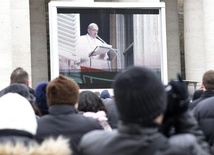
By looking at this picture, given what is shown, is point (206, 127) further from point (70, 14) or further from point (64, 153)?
point (70, 14)

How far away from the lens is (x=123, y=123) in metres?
3.53

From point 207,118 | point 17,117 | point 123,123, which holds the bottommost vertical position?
point 207,118

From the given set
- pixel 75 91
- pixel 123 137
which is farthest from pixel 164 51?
pixel 123 137

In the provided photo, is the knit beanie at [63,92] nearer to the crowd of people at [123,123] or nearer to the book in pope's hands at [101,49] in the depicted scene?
the crowd of people at [123,123]

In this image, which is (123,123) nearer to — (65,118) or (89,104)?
(65,118)

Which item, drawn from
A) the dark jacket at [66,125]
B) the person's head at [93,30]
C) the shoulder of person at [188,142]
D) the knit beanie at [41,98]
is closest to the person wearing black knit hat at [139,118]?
the shoulder of person at [188,142]

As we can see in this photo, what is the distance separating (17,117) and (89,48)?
22.2 metres

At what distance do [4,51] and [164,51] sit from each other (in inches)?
275

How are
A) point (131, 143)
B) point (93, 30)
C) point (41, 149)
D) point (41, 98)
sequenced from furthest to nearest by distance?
1. point (93, 30)
2. point (41, 98)
3. point (41, 149)
4. point (131, 143)

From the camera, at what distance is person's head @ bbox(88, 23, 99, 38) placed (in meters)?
27.5

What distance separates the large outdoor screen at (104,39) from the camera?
26.7 m

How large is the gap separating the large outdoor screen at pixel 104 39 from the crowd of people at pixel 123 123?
2092 cm

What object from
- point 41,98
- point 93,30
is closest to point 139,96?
point 41,98

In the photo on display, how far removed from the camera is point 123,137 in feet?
11.4
